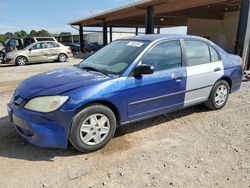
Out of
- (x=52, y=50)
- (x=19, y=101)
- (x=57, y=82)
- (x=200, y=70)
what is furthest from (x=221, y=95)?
(x=52, y=50)

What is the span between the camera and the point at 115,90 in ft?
11.6

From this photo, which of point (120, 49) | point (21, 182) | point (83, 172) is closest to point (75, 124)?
point (83, 172)

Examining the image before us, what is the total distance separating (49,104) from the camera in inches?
125

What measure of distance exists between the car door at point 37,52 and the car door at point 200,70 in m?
12.8

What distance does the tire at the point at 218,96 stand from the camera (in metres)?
5.00

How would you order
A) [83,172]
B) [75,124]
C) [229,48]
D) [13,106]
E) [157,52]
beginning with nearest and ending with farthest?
[83,172], [75,124], [13,106], [157,52], [229,48]

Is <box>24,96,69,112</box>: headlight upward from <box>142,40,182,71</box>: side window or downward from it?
downward

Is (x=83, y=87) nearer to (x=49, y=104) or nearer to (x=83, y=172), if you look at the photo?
(x=49, y=104)

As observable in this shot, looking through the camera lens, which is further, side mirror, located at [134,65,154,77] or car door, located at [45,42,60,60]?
car door, located at [45,42,60,60]

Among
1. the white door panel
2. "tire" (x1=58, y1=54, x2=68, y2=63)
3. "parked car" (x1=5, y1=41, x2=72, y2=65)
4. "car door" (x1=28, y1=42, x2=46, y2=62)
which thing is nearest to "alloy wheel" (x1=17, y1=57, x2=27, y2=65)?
"parked car" (x1=5, y1=41, x2=72, y2=65)

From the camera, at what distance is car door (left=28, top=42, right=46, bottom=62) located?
15.4 metres

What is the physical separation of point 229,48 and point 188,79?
15.5m

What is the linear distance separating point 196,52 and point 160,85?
118 centimetres

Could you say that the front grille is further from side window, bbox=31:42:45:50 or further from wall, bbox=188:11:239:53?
wall, bbox=188:11:239:53
